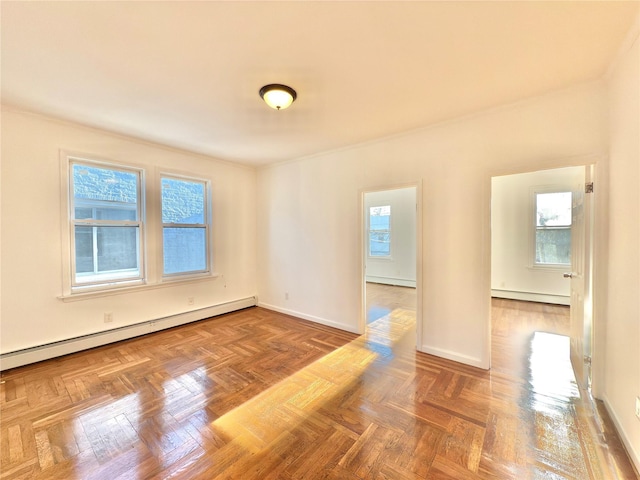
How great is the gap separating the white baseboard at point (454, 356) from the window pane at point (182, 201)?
369cm

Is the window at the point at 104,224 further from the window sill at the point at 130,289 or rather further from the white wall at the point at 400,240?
the white wall at the point at 400,240

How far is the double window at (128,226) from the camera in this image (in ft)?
10.1

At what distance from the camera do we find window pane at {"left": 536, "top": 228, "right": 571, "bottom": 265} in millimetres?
4828

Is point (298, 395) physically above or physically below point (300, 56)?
below

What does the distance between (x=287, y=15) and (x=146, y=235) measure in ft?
10.7

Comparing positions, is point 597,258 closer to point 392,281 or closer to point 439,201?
point 439,201

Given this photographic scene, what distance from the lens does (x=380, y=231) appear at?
7238 millimetres

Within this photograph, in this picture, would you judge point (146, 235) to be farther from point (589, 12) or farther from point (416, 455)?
point (589, 12)

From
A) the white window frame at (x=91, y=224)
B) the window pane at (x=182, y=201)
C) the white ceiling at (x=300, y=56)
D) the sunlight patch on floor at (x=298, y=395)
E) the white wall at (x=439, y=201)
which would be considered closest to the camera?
the white ceiling at (x=300, y=56)

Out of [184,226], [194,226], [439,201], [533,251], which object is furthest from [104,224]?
[533,251]

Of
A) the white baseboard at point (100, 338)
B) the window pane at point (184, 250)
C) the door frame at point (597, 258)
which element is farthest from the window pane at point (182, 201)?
the door frame at point (597, 258)

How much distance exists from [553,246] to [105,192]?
7244 millimetres

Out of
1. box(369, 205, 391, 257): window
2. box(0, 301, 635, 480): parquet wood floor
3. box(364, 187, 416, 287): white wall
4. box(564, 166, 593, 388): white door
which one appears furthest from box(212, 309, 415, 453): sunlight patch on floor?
box(369, 205, 391, 257): window

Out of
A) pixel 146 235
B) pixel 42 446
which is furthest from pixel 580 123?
pixel 146 235
